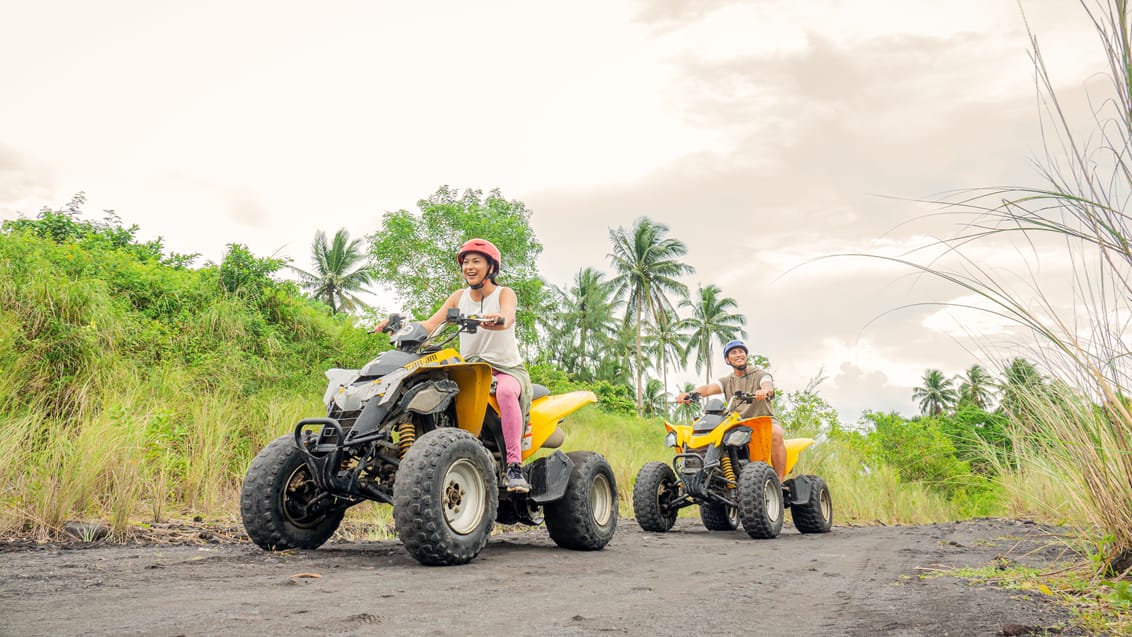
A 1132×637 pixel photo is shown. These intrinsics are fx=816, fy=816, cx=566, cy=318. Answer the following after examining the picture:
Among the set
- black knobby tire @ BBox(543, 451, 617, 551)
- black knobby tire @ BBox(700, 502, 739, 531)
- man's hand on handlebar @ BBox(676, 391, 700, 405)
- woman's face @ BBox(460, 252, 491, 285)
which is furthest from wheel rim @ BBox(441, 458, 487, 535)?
black knobby tire @ BBox(700, 502, 739, 531)

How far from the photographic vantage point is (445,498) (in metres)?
4.82

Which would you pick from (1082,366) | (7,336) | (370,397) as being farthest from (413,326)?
(7,336)

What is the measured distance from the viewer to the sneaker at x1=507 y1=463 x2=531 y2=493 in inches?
217

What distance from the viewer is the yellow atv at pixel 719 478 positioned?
28.5 ft

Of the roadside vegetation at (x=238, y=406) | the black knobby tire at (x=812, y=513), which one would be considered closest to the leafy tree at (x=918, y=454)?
the roadside vegetation at (x=238, y=406)

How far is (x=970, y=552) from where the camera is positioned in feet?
20.7

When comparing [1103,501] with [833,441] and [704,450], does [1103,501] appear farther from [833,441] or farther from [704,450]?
[833,441]

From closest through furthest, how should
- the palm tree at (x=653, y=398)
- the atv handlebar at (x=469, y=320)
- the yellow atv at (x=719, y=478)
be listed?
the atv handlebar at (x=469, y=320), the yellow atv at (x=719, y=478), the palm tree at (x=653, y=398)

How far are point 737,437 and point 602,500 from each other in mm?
3069

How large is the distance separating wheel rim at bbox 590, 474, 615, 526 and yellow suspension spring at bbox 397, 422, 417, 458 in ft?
6.24

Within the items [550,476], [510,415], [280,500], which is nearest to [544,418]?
[550,476]

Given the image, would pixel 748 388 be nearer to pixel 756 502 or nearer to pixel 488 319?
pixel 756 502

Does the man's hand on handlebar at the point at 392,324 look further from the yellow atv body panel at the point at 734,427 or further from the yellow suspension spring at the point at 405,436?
the yellow atv body panel at the point at 734,427

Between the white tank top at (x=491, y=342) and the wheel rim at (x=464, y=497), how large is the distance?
96 centimetres
